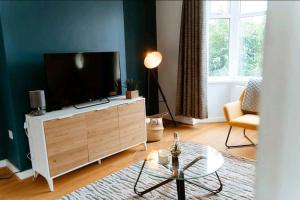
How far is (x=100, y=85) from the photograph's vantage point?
3.10 meters

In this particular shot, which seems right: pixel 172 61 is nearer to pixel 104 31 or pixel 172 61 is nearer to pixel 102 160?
pixel 104 31

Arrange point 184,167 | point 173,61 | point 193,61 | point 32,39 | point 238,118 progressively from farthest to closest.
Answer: point 173,61, point 193,61, point 238,118, point 32,39, point 184,167

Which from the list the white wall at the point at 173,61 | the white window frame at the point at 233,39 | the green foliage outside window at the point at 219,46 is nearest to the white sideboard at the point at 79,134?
the white wall at the point at 173,61

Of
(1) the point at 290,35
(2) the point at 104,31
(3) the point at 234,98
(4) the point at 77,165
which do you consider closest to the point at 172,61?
(3) the point at 234,98

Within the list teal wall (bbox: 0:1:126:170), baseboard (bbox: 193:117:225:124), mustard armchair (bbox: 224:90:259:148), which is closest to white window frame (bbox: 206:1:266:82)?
baseboard (bbox: 193:117:225:124)

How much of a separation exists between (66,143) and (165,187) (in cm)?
111

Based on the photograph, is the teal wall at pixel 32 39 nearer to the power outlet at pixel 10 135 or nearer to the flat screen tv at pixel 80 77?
the power outlet at pixel 10 135

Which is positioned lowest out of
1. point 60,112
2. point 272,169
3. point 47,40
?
point 60,112

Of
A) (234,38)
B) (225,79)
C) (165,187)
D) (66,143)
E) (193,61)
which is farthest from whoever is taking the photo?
(225,79)

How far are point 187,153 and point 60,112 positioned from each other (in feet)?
4.62

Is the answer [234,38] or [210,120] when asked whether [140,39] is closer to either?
[234,38]

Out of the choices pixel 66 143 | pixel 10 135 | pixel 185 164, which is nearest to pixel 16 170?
pixel 10 135

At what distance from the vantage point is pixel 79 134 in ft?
8.77

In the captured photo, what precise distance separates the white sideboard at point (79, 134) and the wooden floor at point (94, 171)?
12 centimetres
